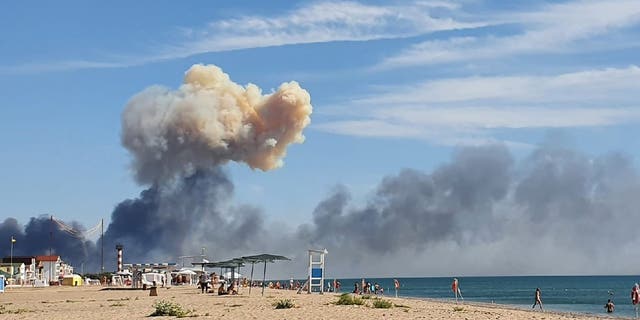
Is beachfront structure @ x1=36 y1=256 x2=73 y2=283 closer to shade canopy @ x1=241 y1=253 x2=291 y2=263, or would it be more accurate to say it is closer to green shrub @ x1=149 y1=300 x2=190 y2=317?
shade canopy @ x1=241 y1=253 x2=291 y2=263

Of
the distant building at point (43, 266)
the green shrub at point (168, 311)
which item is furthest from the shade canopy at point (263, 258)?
the distant building at point (43, 266)

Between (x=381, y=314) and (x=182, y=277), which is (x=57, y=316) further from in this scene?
(x=182, y=277)

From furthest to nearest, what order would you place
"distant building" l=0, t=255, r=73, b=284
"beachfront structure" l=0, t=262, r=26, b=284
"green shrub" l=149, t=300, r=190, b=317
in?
"distant building" l=0, t=255, r=73, b=284 → "beachfront structure" l=0, t=262, r=26, b=284 → "green shrub" l=149, t=300, r=190, b=317

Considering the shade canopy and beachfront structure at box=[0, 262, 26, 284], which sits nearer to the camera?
the shade canopy

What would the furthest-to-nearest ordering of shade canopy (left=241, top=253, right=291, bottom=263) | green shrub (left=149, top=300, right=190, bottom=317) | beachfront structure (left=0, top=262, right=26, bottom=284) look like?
beachfront structure (left=0, top=262, right=26, bottom=284)
shade canopy (left=241, top=253, right=291, bottom=263)
green shrub (left=149, top=300, right=190, bottom=317)

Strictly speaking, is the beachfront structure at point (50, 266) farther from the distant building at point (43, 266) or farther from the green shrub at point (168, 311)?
the green shrub at point (168, 311)

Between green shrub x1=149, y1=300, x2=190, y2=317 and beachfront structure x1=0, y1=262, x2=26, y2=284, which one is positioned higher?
green shrub x1=149, y1=300, x2=190, y2=317

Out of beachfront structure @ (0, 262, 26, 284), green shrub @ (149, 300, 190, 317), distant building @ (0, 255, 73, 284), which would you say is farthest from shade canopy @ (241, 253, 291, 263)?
distant building @ (0, 255, 73, 284)

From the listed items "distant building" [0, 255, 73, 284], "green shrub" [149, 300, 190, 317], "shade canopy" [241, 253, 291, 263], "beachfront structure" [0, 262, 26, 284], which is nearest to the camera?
"green shrub" [149, 300, 190, 317]

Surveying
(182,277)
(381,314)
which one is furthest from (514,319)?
(182,277)

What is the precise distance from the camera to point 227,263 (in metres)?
66.3

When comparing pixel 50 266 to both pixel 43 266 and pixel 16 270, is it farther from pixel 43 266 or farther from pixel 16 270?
pixel 16 270

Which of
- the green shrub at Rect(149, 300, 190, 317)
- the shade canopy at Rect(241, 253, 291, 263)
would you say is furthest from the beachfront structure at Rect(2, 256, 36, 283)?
the green shrub at Rect(149, 300, 190, 317)

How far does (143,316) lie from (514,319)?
1323 cm
